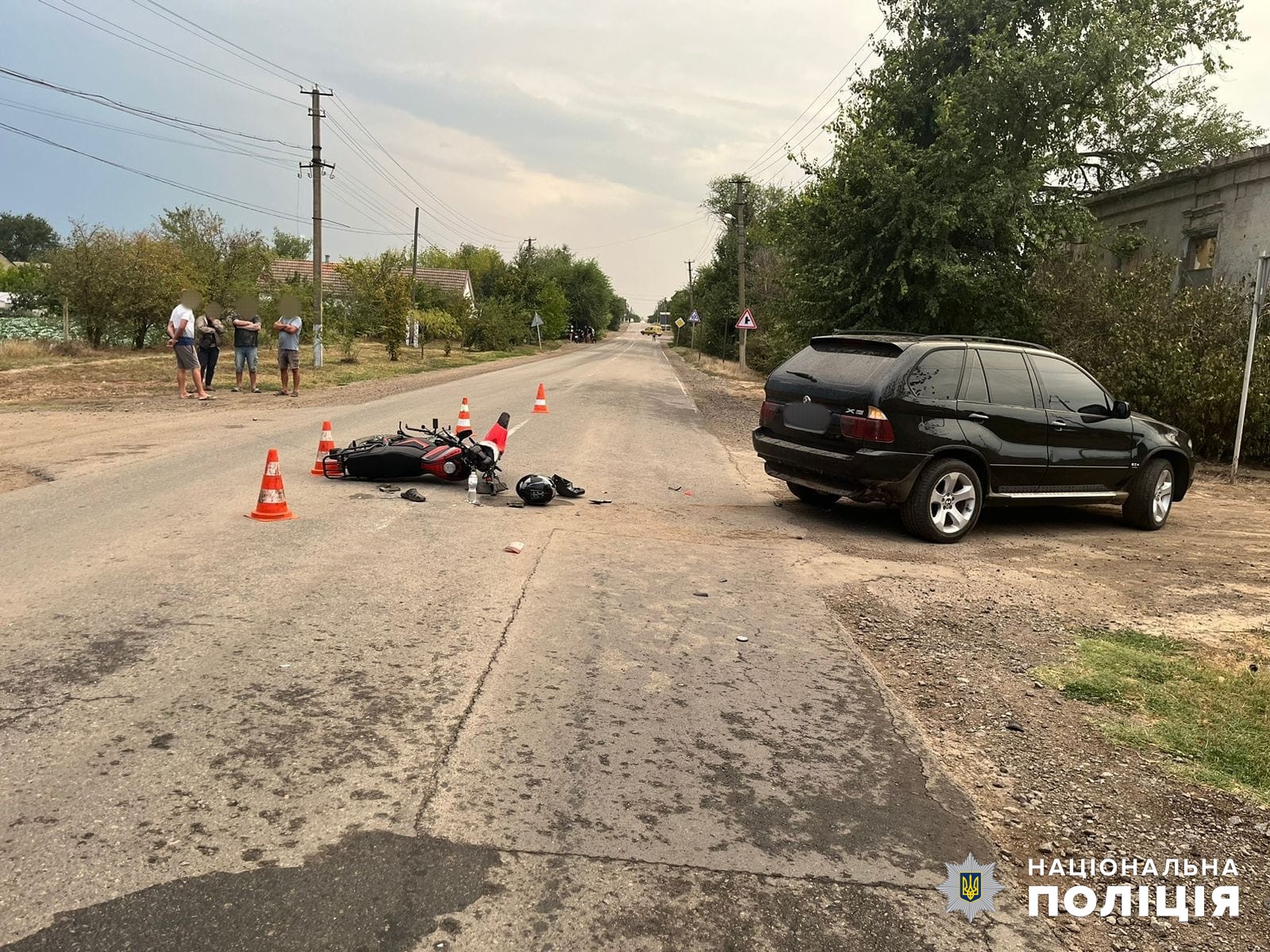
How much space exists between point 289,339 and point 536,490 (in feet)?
40.7

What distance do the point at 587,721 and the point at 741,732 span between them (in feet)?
2.18

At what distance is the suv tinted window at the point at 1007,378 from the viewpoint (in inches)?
315

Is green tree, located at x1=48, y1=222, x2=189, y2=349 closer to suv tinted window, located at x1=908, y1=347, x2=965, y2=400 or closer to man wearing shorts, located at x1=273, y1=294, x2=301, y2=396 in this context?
man wearing shorts, located at x1=273, y1=294, x2=301, y2=396

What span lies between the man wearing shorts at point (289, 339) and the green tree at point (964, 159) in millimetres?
10859

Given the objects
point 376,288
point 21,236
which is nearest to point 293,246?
point 21,236

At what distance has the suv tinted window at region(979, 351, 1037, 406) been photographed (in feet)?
26.3

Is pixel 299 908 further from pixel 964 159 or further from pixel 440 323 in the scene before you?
pixel 440 323

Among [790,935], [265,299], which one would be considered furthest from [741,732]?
[265,299]

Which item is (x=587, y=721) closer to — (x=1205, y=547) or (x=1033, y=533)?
(x=1033, y=533)

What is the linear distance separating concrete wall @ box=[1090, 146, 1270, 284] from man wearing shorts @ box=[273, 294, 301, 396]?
1759 cm

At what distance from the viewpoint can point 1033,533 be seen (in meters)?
8.39

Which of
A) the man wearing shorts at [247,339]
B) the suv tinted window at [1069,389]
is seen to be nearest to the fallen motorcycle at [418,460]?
the suv tinted window at [1069,389]

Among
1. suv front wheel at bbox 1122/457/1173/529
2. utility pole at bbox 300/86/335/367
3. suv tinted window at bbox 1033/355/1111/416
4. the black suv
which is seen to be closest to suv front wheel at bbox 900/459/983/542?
the black suv

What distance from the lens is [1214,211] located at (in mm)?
17438
